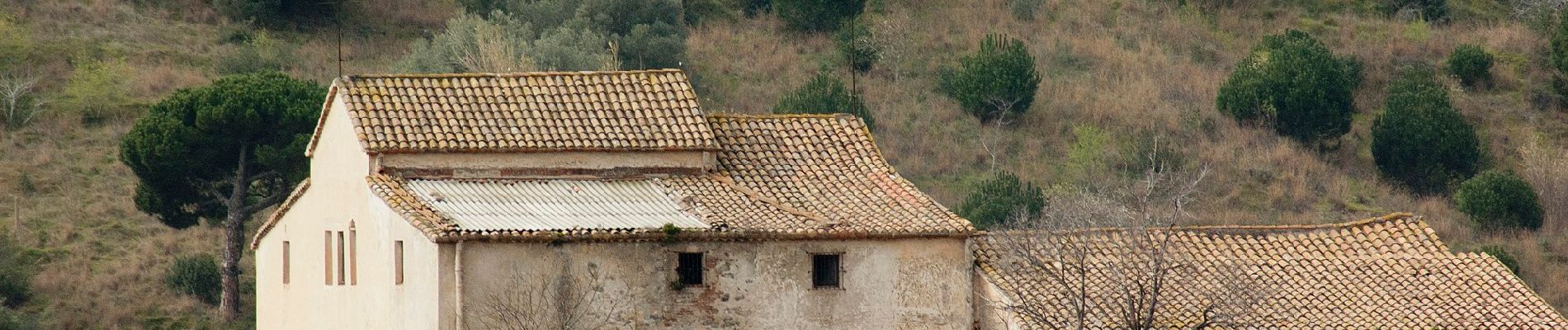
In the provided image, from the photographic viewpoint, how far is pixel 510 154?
40312mm

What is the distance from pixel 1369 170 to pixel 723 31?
1840cm

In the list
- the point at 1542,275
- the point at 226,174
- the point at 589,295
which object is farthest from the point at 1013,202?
the point at 589,295

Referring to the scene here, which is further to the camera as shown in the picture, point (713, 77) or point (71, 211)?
point (713, 77)

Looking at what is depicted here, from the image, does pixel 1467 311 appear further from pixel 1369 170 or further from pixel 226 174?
pixel 1369 170

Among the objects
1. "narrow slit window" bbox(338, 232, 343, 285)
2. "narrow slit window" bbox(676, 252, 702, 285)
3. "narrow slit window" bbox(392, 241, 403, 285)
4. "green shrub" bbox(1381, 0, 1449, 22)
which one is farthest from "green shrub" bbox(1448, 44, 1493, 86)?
"narrow slit window" bbox(392, 241, 403, 285)

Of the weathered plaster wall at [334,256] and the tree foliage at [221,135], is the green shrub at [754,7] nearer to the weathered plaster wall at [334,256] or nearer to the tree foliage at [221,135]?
the tree foliage at [221,135]

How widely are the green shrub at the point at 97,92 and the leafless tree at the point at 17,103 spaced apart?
674 millimetres

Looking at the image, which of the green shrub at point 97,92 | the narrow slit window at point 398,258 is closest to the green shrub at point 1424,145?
the green shrub at point 97,92

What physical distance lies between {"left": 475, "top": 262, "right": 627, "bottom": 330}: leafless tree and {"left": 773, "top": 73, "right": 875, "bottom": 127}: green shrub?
112ft

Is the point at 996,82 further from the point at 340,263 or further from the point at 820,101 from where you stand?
the point at 340,263

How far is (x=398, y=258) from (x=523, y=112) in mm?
3241

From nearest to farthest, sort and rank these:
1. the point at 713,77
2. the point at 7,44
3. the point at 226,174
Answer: the point at 226,174, the point at 7,44, the point at 713,77

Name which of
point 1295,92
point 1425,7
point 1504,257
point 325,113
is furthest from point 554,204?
point 1425,7

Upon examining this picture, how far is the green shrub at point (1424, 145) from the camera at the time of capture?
254 ft
